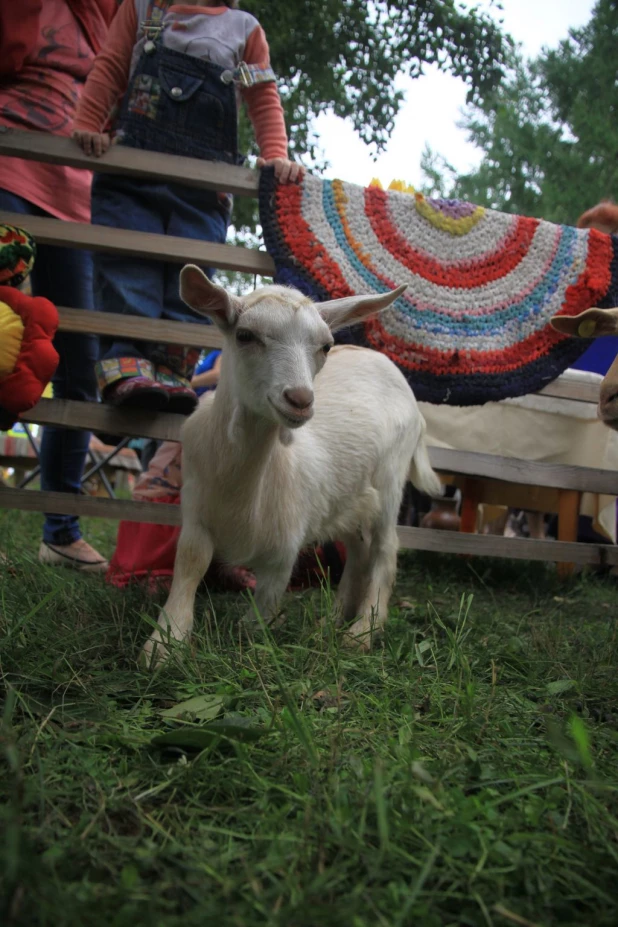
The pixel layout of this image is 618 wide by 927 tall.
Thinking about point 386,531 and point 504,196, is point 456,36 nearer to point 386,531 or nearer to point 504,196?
point 386,531

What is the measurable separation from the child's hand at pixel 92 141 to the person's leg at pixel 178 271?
351 mm

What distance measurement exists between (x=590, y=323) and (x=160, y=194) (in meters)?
1.79

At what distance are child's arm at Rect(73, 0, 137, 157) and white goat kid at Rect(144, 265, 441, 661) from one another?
130 cm

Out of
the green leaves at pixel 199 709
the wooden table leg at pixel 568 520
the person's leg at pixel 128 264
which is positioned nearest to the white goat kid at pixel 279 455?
the green leaves at pixel 199 709

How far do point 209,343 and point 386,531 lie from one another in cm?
100

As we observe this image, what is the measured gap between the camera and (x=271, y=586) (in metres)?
2.34

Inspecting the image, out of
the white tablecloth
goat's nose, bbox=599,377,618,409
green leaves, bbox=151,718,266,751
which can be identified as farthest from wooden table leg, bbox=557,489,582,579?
green leaves, bbox=151,718,266,751

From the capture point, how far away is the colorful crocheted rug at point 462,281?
3250 millimetres

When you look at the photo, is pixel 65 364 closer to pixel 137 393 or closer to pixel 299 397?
pixel 137 393

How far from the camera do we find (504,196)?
50.3 ft

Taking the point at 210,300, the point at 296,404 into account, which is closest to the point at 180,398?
the point at 210,300

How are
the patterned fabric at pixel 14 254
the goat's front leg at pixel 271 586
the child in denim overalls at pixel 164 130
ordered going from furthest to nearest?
the child in denim overalls at pixel 164 130
the patterned fabric at pixel 14 254
the goat's front leg at pixel 271 586

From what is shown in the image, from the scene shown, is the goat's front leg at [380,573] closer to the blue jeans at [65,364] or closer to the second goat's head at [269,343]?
the second goat's head at [269,343]

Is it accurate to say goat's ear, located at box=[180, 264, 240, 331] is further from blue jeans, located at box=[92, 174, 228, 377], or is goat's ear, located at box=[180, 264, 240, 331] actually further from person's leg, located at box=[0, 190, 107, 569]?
person's leg, located at box=[0, 190, 107, 569]
